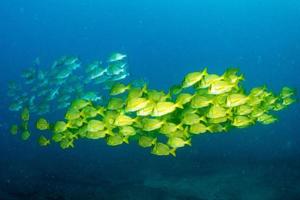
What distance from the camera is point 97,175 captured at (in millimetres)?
14211

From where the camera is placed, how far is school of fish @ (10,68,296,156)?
6582 mm

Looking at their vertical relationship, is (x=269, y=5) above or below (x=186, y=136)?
above

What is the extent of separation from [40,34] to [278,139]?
16660 cm

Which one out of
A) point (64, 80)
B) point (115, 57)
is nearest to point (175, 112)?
point (115, 57)

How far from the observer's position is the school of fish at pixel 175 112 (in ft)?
21.6

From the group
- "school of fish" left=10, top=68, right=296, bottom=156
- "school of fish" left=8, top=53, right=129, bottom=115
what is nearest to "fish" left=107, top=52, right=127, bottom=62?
"school of fish" left=8, top=53, right=129, bottom=115

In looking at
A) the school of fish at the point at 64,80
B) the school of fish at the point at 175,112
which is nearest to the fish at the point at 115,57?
the school of fish at the point at 64,80

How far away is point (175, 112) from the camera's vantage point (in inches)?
284

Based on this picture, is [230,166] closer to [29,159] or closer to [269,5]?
[29,159]

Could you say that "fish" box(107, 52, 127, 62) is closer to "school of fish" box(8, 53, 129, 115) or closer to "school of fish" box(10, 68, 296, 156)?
"school of fish" box(8, 53, 129, 115)

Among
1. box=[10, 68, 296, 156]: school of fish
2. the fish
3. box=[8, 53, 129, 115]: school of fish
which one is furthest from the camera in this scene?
the fish

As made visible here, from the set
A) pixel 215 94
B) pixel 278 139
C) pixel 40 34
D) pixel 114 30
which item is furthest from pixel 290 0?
pixel 215 94

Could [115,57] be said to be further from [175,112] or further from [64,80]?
[175,112]

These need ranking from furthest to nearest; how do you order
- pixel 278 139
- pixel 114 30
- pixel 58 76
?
pixel 114 30, pixel 278 139, pixel 58 76
